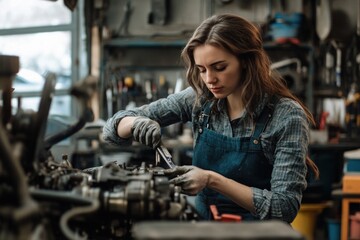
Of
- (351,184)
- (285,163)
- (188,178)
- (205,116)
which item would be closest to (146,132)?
(205,116)

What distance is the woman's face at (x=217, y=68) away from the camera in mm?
1665

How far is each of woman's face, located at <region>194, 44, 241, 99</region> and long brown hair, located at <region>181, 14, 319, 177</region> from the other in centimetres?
2

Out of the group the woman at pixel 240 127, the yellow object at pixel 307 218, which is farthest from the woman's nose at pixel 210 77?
the yellow object at pixel 307 218

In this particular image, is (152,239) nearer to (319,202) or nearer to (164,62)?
(319,202)

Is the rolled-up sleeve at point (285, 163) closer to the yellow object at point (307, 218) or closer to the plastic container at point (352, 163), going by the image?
the plastic container at point (352, 163)

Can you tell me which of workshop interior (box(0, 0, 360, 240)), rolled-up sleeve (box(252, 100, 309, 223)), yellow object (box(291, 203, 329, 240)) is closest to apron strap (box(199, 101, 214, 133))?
rolled-up sleeve (box(252, 100, 309, 223))

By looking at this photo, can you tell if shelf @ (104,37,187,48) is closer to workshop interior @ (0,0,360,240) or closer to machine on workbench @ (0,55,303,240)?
workshop interior @ (0,0,360,240)

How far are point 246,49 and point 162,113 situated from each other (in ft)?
1.47

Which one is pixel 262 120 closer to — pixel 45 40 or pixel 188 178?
pixel 188 178

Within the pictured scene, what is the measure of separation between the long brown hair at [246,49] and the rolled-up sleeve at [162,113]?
20 centimetres

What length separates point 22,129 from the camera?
40.3 inches

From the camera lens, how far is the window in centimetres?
476

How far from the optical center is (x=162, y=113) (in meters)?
1.99

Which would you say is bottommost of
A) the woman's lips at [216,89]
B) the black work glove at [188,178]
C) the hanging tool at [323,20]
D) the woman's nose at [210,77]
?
the black work glove at [188,178]
